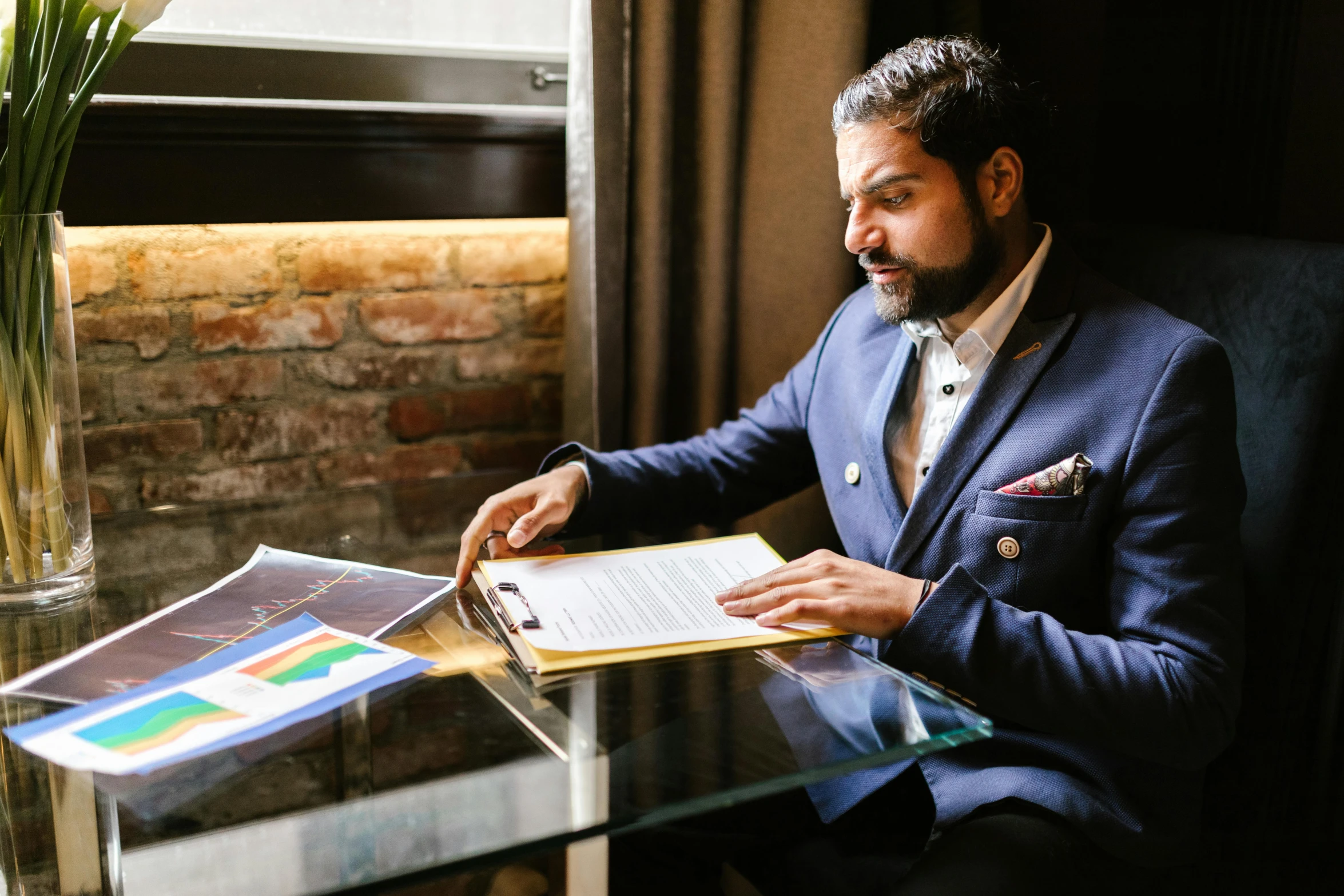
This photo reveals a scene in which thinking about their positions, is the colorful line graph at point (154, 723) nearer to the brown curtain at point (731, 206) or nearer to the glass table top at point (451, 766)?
the glass table top at point (451, 766)

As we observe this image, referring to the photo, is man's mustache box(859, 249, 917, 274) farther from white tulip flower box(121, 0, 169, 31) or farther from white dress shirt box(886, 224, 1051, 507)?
white tulip flower box(121, 0, 169, 31)

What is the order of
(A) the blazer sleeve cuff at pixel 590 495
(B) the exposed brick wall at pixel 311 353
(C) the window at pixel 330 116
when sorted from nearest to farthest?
(A) the blazer sleeve cuff at pixel 590 495 → (C) the window at pixel 330 116 → (B) the exposed brick wall at pixel 311 353

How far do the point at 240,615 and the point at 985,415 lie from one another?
820mm

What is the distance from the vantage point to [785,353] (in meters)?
1.82

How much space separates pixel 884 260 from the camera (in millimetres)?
1341

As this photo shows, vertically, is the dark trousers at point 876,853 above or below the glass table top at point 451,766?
below

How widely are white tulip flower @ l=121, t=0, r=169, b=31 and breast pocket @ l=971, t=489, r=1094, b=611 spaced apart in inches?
38.4

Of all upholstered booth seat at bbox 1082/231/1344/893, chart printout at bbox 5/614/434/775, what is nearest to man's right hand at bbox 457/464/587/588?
chart printout at bbox 5/614/434/775

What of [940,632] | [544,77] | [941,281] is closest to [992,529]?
[940,632]

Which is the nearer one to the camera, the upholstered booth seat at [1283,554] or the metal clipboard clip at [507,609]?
the metal clipboard clip at [507,609]

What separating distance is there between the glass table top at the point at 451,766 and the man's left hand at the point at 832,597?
0.04m

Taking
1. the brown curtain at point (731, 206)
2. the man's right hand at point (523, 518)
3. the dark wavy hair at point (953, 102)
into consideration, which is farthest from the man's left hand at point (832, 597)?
the brown curtain at point (731, 206)

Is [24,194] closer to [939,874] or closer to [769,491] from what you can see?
[769,491]

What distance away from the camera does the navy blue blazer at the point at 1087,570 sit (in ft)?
3.57
